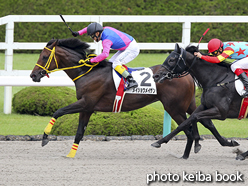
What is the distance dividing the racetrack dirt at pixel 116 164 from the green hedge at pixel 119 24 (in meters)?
6.62

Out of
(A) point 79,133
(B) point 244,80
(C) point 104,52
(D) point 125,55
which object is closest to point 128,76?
(D) point 125,55

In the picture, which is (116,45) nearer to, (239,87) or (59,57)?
(59,57)

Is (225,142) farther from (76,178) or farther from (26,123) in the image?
(26,123)

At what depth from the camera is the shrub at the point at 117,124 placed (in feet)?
23.5

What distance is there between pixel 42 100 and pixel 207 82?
3.85 m

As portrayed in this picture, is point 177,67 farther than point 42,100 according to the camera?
No

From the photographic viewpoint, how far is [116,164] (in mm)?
5543

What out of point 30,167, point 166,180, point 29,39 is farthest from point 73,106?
point 29,39

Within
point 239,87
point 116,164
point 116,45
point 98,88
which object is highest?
point 116,45

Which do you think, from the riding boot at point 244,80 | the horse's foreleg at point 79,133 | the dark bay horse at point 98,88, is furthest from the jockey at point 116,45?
the riding boot at point 244,80

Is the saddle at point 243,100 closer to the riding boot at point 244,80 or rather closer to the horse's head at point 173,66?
the riding boot at point 244,80

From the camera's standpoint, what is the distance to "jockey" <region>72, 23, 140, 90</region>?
19.6 feet

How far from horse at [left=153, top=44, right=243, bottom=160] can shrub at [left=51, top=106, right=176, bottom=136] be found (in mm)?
1630

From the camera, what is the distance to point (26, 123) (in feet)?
26.9
